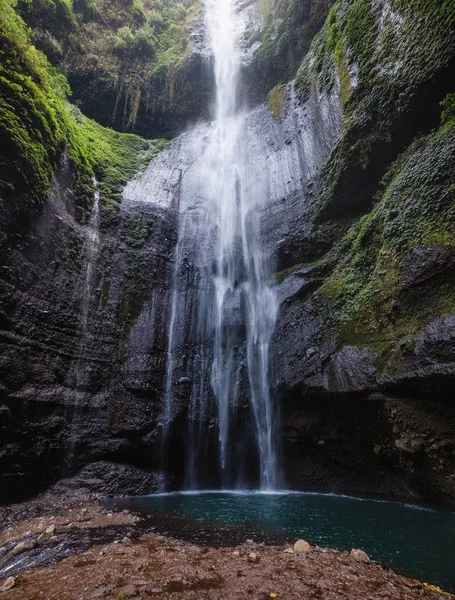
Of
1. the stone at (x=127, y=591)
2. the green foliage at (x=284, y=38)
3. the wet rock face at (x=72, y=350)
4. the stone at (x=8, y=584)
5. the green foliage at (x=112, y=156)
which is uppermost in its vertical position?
the green foliage at (x=284, y=38)

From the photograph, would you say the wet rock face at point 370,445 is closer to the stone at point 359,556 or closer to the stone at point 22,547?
the stone at point 359,556

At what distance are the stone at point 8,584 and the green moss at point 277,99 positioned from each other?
1596cm

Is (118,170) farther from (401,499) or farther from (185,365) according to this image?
(401,499)

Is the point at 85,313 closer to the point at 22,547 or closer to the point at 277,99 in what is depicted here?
the point at 22,547

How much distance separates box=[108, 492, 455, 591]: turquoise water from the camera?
4.02m

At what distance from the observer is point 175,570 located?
11.1ft

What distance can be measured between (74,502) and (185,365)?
4.35 m

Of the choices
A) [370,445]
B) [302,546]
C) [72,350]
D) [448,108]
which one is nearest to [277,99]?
[448,108]

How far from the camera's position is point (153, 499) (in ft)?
25.1

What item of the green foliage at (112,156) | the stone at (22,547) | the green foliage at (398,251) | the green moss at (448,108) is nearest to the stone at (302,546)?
the stone at (22,547)

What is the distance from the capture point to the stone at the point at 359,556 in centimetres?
376

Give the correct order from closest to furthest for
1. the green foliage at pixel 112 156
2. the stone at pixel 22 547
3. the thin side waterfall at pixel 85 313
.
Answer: the stone at pixel 22 547 < the thin side waterfall at pixel 85 313 < the green foliage at pixel 112 156

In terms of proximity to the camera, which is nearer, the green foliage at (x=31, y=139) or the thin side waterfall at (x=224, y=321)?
the green foliage at (x=31, y=139)

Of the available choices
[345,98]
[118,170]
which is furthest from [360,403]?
[118,170]
